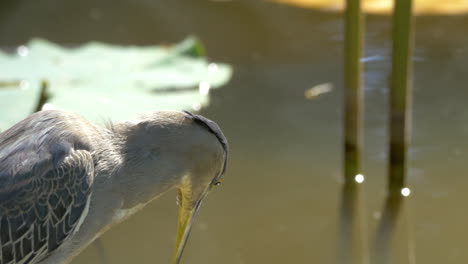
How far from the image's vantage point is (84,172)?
2.72 meters

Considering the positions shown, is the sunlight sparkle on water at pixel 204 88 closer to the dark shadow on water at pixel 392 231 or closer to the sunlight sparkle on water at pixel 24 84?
the sunlight sparkle on water at pixel 24 84

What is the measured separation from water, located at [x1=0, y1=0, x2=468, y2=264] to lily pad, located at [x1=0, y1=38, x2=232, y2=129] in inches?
Result: 16.4

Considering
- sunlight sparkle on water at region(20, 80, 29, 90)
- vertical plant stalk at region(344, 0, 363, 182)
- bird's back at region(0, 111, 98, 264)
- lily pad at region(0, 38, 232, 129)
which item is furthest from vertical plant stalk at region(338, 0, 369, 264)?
sunlight sparkle on water at region(20, 80, 29, 90)

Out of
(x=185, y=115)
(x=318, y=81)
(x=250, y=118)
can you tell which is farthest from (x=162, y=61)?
(x=185, y=115)

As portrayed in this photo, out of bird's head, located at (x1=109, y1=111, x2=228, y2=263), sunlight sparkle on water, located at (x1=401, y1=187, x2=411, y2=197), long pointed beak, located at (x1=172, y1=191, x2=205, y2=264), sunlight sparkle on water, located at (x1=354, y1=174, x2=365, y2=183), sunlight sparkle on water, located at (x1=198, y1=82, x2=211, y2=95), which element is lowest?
sunlight sparkle on water, located at (x1=401, y1=187, x2=411, y2=197)

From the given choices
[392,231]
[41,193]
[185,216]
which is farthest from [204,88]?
[41,193]

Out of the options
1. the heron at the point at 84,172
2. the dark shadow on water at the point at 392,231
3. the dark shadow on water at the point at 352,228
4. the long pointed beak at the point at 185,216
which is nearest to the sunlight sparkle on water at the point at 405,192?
the dark shadow on water at the point at 392,231

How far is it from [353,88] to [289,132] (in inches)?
34.0

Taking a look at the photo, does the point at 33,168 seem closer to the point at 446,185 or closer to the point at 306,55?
the point at 446,185

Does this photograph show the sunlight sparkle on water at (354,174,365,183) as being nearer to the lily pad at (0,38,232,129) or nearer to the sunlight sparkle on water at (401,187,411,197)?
the sunlight sparkle on water at (401,187,411,197)

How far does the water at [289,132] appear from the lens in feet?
12.7

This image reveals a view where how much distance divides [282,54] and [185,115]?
308 centimetres

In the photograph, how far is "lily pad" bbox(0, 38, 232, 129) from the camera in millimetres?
4043

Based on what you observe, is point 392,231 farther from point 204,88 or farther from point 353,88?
point 204,88
